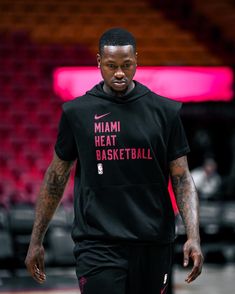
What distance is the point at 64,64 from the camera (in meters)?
12.6

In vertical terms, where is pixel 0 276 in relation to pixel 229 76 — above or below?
below

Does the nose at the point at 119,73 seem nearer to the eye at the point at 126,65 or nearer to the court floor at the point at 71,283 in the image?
the eye at the point at 126,65

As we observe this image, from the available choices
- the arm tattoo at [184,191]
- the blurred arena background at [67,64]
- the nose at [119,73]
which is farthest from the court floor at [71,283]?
the nose at [119,73]

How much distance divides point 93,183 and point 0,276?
23.3 ft

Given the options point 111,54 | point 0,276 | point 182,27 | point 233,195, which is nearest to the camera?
point 111,54

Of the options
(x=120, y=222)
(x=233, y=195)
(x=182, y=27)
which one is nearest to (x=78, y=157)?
(x=120, y=222)

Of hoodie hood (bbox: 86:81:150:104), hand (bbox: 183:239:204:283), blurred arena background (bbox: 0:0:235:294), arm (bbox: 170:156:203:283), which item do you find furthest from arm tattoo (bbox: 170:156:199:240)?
blurred arena background (bbox: 0:0:235:294)

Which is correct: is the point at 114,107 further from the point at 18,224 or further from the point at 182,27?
the point at 182,27

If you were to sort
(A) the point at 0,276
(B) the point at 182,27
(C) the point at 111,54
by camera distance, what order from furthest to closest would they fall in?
(B) the point at 182,27 → (A) the point at 0,276 → (C) the point at 111,54

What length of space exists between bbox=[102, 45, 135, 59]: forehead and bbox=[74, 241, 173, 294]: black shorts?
28.0 inches

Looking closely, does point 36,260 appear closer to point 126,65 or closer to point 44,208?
point 44,208

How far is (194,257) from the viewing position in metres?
3.63

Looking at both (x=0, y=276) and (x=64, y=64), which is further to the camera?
(x=64, y=64)

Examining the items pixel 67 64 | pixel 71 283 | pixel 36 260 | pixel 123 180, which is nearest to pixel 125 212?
pixel 123 180
